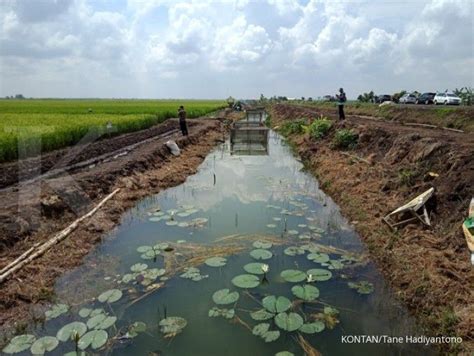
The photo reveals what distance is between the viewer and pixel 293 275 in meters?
5.43

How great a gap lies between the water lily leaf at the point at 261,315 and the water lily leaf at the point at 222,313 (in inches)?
10.3

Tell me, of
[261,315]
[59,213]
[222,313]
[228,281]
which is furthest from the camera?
[59,213]

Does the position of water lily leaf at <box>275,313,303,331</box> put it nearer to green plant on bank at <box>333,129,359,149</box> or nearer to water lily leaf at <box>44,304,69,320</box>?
water lily leaf at <box>44,304,69,320</box>

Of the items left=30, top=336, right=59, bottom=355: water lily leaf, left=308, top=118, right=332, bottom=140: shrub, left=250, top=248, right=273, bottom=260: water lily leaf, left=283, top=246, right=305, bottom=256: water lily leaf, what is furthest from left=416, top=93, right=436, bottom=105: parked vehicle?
left=30, top=336, right=59, bottom=355: water lily leaf

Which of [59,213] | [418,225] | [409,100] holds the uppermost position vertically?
[409,100]

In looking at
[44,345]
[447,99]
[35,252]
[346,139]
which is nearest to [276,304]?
[44,345]

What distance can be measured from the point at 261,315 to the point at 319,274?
1.41m

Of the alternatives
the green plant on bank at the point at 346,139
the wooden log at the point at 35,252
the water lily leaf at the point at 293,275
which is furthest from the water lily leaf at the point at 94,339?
the green plant on bank at the point at 346,139

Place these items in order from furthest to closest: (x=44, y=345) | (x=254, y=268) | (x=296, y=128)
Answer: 1. (x=296, y=128)
2. (x=254, y=268)
3. (x=44, y=345)

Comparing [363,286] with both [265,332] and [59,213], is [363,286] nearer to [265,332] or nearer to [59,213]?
[265,332]

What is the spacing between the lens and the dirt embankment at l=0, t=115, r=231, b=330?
492 cm

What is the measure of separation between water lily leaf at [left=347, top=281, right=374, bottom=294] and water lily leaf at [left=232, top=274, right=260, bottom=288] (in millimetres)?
1415

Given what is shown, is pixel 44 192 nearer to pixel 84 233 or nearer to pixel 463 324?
pixel 84 233

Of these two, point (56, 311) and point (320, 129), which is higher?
point (320, 129)
